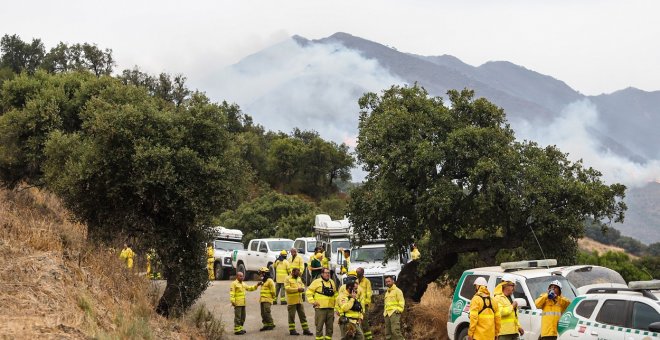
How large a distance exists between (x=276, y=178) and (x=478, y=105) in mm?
53146

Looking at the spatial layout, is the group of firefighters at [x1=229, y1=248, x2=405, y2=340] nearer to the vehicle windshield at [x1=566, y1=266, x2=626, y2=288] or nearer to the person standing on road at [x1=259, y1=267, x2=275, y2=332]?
the person standing on road at [x1=259, y1=267, x2=275, y2=332]

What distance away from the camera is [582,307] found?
10922mm

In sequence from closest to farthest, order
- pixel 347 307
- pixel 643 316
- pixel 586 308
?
pixel 643 316 < pixel 586 308 < pixel 347 307

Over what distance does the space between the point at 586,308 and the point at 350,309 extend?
5.01m

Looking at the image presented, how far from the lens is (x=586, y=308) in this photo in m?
10.9

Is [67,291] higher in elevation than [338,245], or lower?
lower

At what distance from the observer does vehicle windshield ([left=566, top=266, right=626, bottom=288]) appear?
43.7 feet

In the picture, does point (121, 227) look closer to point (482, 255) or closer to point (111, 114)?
point (111, 114)

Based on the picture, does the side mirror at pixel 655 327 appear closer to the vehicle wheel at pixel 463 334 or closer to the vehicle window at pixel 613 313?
the vehicle window at pixel 613 313

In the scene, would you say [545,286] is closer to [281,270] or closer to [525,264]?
[525,264]

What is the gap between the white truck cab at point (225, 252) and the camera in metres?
31.8

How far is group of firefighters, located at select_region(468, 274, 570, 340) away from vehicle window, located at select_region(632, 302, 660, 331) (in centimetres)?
174

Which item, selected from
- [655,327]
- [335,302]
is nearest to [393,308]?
[335,302]

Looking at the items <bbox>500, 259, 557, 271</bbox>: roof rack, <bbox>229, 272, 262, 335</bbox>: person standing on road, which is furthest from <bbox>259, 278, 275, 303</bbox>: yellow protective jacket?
<bbox>500, 259, 557, 271</bbox>: roof rack
